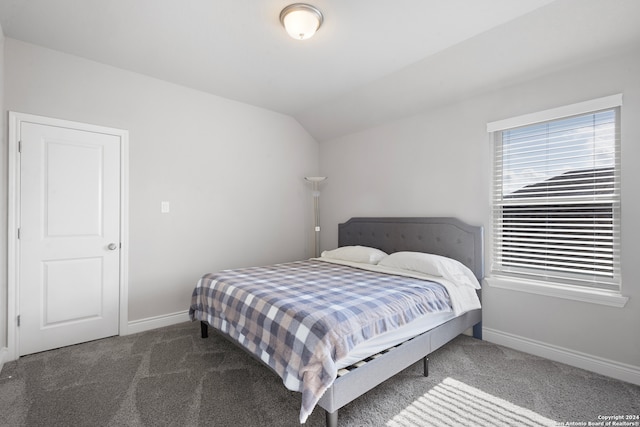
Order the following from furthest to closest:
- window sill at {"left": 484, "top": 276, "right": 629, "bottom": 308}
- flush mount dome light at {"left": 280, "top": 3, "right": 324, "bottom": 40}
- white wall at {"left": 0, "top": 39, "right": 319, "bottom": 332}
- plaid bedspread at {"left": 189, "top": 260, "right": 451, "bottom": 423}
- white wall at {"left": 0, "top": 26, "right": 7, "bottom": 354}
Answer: white wall at {"left": 0, "top": 39, "right": 319, "bottom": 332}
white wall at {"left": 0, "top": 26, "right": 7, "bottom": 354}
window sill at {"left": 484, "top": 276, "right": 629, "bottom": 308}
flush mount dome light at {"left": 280, "top": 3, "right": 324, "bottom": 40}
plaid bedspread at {"left": 189, "top": 260, "right": 451, "bottom": 423}

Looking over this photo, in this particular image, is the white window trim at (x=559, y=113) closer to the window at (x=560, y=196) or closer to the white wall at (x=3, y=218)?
the window at (x=560, y=196)

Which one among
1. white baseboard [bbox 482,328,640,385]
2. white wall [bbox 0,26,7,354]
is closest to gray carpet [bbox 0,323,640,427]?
white baseboard [bbox 482,328,640,385]

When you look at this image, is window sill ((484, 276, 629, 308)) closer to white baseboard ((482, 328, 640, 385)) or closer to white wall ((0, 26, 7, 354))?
white baseboard ((482, 328, 640, 385))

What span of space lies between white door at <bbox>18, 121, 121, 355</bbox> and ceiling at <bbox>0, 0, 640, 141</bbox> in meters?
0.87

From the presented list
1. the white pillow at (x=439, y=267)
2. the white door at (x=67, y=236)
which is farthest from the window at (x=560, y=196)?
the white door at (x=67, y=236)

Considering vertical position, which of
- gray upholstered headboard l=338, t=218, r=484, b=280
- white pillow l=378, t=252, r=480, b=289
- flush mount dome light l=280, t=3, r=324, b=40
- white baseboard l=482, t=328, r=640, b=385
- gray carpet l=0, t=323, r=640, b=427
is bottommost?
gray carpet l=0, t=323, r=640, b=427

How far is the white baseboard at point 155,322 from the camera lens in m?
3.04

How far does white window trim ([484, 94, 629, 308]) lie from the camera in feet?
7.24

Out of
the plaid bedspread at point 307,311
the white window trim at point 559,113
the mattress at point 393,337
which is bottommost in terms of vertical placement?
the mattress at point 393,337

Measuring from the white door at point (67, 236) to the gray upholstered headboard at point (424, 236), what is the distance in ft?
9.02

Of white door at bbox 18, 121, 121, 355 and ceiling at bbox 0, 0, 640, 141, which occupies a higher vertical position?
ceiling at bbox 0, 0, 640, 141

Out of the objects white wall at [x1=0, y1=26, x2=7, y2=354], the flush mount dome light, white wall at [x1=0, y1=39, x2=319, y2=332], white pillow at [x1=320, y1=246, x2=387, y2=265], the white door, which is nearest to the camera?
the flush mount dome light

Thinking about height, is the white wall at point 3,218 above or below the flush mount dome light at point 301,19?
below

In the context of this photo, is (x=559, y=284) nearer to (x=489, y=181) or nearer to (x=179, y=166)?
(x=489, y=181)
